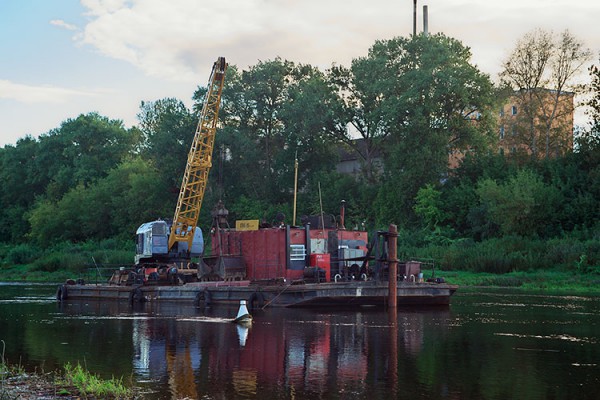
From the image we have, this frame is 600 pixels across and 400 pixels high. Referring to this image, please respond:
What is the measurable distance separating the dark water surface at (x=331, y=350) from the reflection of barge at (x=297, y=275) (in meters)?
0.91

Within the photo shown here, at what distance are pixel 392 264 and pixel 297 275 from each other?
22.6 ft

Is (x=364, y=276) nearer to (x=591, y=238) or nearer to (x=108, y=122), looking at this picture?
(x=591, y=238)

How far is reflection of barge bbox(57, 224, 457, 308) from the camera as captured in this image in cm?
3506

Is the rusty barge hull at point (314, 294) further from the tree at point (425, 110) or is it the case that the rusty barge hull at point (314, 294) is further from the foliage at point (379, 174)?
the tree at point (425, 110)

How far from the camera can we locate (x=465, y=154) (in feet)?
231

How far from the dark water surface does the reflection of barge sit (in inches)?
35.9

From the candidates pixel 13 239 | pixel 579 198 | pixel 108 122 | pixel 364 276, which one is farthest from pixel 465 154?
pixel 13 239

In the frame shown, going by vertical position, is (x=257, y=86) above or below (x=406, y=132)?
above

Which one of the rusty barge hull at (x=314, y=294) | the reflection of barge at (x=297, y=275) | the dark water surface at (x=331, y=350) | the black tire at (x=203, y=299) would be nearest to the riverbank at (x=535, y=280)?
the dark water surface at (x=331, y=350)

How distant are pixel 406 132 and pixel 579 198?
16.1 meters

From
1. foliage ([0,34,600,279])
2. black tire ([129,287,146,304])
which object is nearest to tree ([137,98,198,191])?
foliage ([0,34,600,279])

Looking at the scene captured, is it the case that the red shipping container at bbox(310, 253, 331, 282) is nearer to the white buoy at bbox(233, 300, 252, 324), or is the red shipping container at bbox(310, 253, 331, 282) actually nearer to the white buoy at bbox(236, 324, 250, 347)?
the white buoy at bbox(233, 300, 252, 324)

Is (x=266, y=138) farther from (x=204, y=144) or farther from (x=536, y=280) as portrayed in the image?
(x=536, y=280)

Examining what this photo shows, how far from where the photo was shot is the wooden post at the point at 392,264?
32.2 m
